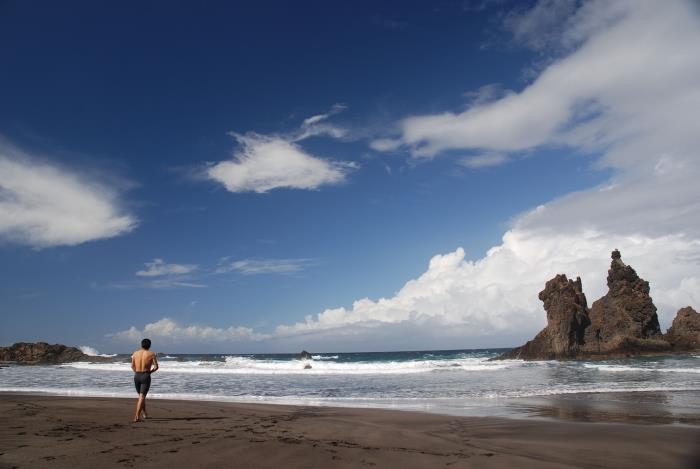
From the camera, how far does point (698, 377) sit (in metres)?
26.2

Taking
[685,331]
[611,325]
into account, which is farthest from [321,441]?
[685,331]

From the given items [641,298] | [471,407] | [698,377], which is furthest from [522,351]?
[471,407]

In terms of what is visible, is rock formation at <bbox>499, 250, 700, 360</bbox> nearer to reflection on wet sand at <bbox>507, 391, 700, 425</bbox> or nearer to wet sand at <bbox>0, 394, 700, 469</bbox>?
reflection on wet sand at <bbox>507, 391, 700, 425</bbox>

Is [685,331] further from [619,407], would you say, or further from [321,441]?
[321,441]

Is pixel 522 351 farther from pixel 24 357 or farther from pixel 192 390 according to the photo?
pixel 24 357

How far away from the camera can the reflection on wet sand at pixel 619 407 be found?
1282cm

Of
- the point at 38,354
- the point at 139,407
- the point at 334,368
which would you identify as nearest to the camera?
the point at 139,407

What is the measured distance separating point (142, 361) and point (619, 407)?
1579 cm

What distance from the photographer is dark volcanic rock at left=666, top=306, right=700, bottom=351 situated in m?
52.8

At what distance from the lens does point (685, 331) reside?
54.3 metres

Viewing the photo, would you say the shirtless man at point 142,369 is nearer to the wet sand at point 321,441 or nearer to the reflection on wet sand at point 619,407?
the wet sand at point 321,441

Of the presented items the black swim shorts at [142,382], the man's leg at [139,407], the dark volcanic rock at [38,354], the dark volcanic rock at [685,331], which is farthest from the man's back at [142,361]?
the dark volcanic rock at [38,354]

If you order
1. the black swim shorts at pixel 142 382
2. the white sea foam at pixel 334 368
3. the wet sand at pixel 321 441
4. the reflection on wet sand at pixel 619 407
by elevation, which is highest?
the black swim shorts at pixel 142 382

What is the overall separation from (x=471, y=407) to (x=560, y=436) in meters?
5.88
